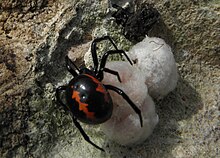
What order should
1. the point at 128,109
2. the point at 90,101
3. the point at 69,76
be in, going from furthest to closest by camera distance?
the point at 69,76, the point at 128,109, the point at 90,101

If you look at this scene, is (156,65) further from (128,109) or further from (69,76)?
(69,76)

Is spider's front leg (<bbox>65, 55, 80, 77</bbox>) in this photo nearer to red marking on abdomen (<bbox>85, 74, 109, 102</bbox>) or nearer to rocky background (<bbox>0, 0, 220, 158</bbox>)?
rocky background (<bbox>0, 0, 220, 158</bbox>)

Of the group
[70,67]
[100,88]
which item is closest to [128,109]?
[100,88]

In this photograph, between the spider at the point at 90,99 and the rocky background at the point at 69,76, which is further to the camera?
the rocky background at the point at 69,76

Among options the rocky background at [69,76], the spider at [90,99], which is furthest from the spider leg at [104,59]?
the rocky background at [69,76]

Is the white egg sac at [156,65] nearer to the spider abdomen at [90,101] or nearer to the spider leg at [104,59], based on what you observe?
the spider leg at [104,59]

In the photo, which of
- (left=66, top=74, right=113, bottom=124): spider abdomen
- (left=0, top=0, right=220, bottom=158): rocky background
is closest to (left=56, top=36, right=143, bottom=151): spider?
(left=66, top=74, right=113, bottom=124): spider abdomen

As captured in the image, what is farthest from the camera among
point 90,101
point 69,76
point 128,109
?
point 69,76
